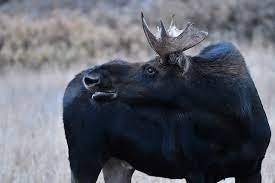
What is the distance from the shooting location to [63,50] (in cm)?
2419

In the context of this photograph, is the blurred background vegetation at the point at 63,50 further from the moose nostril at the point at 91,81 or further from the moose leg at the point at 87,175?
the moose nostril at the point at 91,81

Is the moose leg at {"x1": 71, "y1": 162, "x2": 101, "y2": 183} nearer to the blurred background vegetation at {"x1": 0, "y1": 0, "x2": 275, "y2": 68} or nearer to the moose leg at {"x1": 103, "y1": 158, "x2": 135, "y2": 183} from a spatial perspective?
the moose leg at {"x1": 103, "y1": 158, "x2": 135, "y2": 183}

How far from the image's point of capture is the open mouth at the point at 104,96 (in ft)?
19.7

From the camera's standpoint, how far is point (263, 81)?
14.5 metres

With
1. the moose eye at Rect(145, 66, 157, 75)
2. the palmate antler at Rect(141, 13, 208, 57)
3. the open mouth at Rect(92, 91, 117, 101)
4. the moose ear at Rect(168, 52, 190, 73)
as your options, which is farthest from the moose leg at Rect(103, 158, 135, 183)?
the palmate antler at Rect(141, 13, 208, 57)

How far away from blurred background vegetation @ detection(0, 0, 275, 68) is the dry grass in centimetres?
448

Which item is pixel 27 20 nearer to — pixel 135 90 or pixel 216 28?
pixel 216 28

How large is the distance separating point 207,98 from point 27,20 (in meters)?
23.1

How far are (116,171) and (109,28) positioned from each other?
20861 mm

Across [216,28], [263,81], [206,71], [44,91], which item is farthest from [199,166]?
[216,28]

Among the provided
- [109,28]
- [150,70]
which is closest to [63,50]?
[109,28]

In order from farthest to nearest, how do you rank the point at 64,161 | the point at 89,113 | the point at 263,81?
the point at 263,81
the point at 64,161
the point at 89,113

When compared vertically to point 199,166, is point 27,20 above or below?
below

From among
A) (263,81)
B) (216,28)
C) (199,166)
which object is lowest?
(216,28)
